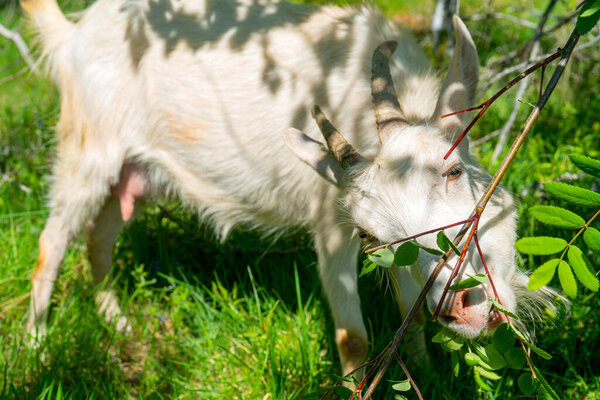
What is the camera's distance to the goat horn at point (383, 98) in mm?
2354

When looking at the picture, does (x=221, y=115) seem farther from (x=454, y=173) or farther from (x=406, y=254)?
(x=406, y=254)

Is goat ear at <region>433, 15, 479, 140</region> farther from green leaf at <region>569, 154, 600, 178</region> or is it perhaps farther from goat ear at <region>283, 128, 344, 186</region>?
green leaf at <region>569, 154, 600, 178</region>

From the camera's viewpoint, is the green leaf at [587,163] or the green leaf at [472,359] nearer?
the green leaf at [587,163]

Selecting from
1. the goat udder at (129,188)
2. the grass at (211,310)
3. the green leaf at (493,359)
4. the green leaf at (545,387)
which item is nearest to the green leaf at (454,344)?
the green leaf at (493,359)

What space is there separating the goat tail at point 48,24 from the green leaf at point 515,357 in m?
3.13

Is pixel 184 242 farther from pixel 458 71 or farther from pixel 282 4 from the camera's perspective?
pixel 458 71

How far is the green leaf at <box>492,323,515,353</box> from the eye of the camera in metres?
1.69

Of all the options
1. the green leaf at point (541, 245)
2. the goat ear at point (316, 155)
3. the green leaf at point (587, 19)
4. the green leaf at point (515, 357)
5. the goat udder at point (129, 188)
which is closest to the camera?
the green leaf at point (541, 245)

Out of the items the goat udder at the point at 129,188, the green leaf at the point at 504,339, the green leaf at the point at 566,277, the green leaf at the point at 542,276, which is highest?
the green leaf at the point at 542,276

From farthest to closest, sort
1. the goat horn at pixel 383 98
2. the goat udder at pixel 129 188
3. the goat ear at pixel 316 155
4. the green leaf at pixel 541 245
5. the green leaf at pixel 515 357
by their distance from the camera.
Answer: the goat udder at pixel 129 188, the goat ear at pixel 316 155, the goat horn at pixel 383 98, the green leaf at pixel 515 357, the green leaf at pixel 541 245

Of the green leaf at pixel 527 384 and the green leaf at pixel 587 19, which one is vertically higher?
the green leaf at pixel 587 19

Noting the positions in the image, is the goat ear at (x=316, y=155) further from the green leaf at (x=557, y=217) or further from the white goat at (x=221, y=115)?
the green leaf at (x=557, y=217)

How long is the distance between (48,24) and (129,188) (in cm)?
110

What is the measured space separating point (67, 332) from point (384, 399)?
1.71 metres
